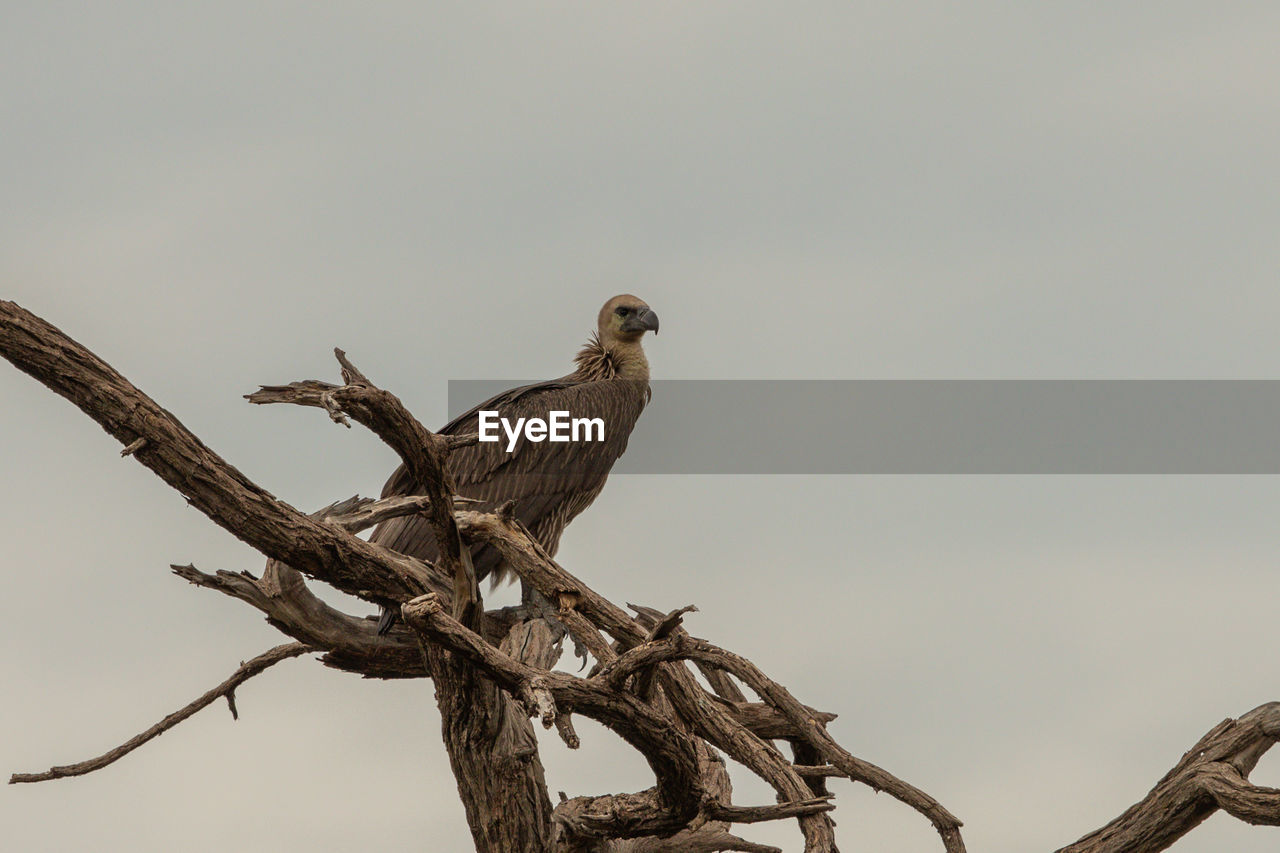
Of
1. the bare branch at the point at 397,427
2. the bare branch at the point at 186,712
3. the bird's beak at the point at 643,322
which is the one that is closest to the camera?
the bare branch at the point at 397,427

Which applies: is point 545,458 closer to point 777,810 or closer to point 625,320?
point 625,320

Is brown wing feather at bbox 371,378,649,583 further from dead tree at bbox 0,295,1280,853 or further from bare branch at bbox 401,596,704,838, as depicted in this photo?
bare branch at bbox 401,596,704,838

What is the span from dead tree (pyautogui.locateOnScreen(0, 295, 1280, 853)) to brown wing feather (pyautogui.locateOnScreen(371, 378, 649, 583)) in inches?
73.8

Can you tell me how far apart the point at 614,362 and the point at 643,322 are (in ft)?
1.22

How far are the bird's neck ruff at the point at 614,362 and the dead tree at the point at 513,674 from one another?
3.22 metres

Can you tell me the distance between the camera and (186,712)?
7.84 meters

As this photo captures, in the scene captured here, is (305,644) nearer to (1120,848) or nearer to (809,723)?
(809,723)

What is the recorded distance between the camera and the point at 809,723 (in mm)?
6703

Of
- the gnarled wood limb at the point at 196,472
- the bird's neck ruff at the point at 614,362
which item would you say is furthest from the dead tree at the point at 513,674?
the bird's neck ruff at the point at 614,362

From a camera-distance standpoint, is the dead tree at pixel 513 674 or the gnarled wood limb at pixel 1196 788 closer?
the dead tree at pixel 513 674

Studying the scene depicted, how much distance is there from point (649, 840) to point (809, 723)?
1.56m

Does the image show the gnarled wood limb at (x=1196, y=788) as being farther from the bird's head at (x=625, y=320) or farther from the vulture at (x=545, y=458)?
the bird's head at (x=625, y=320)

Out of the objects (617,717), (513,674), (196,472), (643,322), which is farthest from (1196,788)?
(643,322)

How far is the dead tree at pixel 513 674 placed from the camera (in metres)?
5.13
